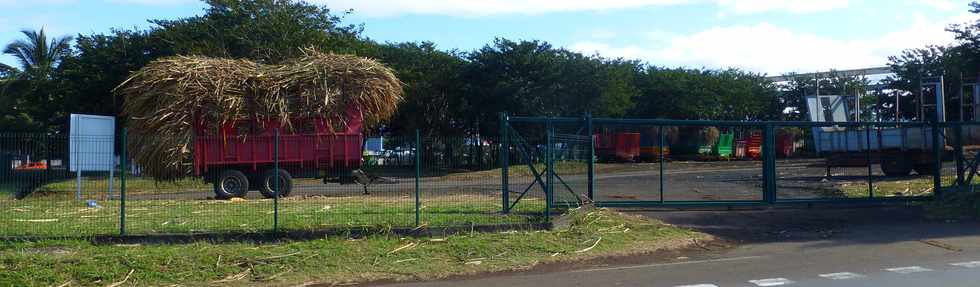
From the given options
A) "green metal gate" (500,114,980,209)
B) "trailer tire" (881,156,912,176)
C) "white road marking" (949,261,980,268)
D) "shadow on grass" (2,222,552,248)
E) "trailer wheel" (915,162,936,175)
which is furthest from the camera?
"trailer wheel" (915,162,936,175)

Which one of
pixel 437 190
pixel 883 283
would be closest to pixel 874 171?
pixel 437 190

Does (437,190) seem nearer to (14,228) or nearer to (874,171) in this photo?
(14,228)

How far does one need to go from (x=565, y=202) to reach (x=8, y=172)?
10298 mm

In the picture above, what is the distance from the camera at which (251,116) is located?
63.1 feet

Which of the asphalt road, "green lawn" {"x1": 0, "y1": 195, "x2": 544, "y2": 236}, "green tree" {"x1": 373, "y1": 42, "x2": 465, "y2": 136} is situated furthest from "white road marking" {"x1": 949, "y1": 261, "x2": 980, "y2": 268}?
"green tree" {"x1": 373, "y1": 42, "x2": 465, "y2": 136}

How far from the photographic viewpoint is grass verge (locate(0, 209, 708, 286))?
10305 millimetres

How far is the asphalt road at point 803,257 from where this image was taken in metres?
9.95

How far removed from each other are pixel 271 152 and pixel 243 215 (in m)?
5.88

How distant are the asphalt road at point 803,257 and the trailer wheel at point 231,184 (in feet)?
32.4

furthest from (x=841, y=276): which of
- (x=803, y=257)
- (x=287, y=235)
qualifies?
(x=287, y=235)

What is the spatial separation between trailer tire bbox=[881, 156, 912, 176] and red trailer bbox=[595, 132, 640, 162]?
7.64 m

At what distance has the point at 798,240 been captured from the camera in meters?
13.7

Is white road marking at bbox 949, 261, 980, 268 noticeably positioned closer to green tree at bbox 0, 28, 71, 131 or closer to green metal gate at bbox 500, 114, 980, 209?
green metal gate at bbox 500, 114, 980, 209

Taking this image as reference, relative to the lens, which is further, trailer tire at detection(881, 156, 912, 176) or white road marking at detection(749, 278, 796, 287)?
trailer tire at detection(881, 156, 912, 176)
